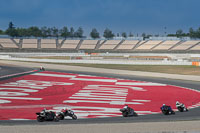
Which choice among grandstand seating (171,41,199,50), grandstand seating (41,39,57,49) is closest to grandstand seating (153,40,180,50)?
grandstand seating (171,41,199,50)

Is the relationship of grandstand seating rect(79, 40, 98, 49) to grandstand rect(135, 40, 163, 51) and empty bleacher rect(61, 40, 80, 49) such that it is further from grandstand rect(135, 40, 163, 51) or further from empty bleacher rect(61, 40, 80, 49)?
grandstand rect(135, 40, 163, 51)

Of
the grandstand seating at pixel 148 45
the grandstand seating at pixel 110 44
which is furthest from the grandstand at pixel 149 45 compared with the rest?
the grandstand seating at pixel 110 44

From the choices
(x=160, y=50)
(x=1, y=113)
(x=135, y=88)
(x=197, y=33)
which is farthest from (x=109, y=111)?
(x=197, y=33)

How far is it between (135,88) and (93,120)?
1725 centimetres

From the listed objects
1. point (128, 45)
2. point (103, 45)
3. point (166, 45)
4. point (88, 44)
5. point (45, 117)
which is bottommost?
point (45, 117)

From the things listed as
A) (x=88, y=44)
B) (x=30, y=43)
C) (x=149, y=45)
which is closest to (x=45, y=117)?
(x=149, y=45)

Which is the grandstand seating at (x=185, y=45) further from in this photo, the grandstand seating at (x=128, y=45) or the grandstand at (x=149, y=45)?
the grandstand seating at (x=128, y=45)

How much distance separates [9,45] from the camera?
138m

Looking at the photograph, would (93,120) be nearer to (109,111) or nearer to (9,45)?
(109,111)

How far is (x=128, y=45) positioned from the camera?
147 metres

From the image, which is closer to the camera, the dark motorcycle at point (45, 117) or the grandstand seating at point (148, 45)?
the dark motorcycle at point (45, 117)

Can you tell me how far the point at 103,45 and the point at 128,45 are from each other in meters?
12.5

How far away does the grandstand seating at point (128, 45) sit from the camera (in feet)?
469

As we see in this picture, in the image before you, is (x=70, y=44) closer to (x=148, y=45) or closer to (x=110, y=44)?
(x=110, y=44)
